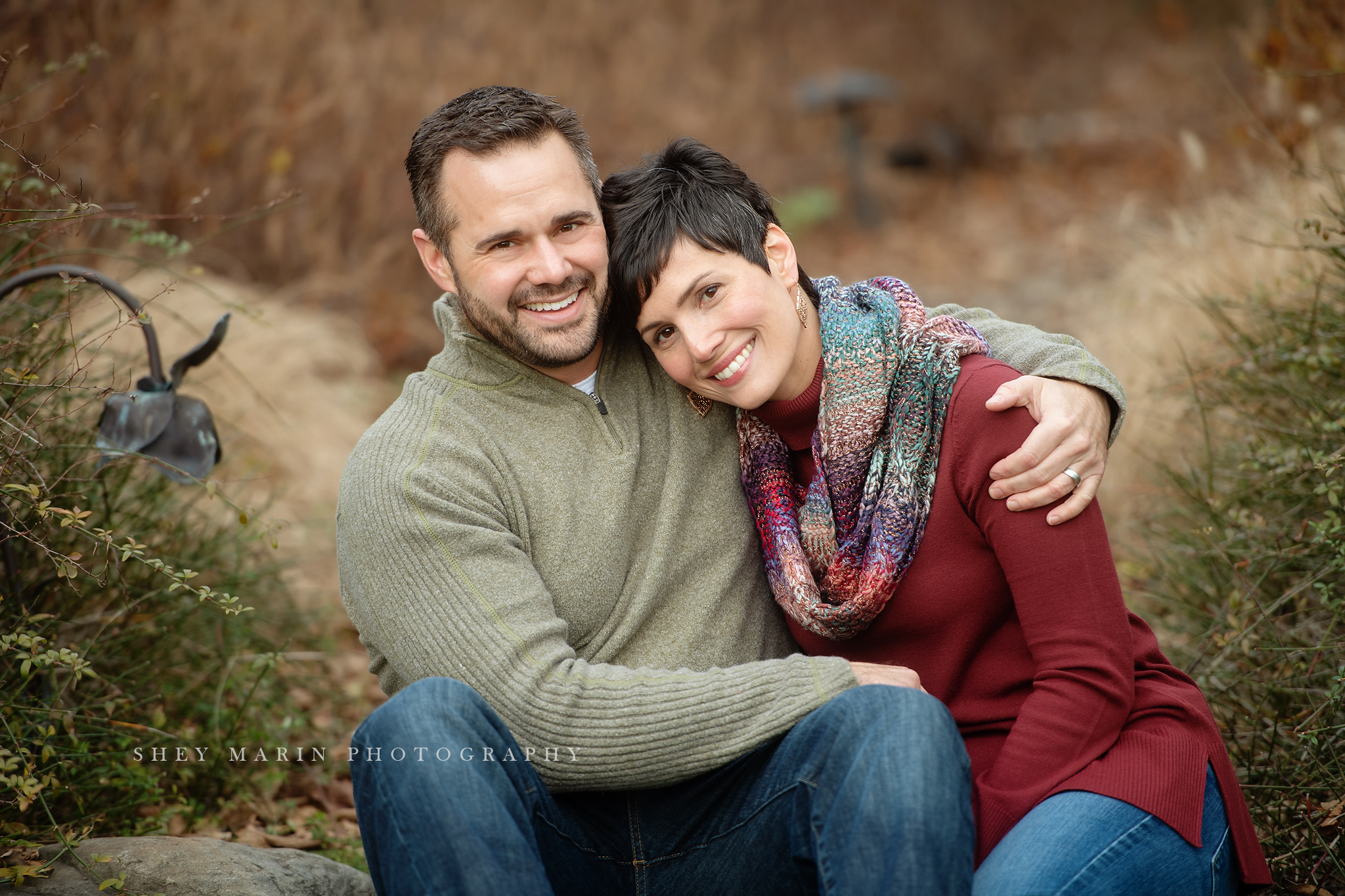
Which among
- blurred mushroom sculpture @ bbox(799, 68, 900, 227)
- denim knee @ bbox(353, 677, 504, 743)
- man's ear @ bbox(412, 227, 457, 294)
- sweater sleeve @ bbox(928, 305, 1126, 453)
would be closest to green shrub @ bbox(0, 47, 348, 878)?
denim knee @ bbox(353, 677, 504, 743)

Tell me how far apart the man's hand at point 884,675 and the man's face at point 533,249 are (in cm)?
92

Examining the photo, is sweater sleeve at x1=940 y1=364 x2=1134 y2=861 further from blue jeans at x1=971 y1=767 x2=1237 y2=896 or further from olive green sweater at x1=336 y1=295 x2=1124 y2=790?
olive green sweater at x1=336 y1=295 x2=1124 y2=790

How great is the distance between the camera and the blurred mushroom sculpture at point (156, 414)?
2.57 metres

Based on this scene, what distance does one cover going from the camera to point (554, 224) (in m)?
2.48

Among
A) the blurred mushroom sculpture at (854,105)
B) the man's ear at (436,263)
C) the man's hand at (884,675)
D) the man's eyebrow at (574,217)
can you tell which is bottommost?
the man's hand at (884,675)

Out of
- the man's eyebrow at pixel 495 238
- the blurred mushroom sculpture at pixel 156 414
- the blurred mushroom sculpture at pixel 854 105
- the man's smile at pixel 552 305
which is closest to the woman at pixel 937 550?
the man's smile at pixel 552 305

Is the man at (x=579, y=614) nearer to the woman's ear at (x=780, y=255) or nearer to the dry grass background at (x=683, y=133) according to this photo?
the woman's ear at (x=780, y=255)

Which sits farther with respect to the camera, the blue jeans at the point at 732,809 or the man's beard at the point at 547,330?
the man's beard at the point at 547,330

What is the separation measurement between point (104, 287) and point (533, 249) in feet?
3.42

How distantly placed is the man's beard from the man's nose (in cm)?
2

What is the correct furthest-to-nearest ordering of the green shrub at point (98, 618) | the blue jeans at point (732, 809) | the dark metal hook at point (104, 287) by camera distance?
the dark metal hook at point (104, 287) < the green shrub at point (98, 618) < the blue jeans at point (732, 809)

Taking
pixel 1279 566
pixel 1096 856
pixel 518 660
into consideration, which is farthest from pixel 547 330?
pixel 1279 566

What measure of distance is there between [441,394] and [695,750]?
37.9 inches

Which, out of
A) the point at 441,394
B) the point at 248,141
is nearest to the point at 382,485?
the point at 441,394
